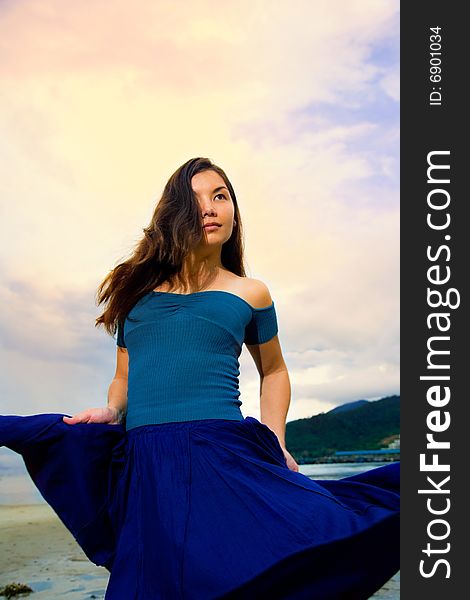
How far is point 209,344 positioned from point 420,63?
1.41 metres

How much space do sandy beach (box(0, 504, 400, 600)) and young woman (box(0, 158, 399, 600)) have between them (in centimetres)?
207

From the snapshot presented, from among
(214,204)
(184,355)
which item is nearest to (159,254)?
(214,204)

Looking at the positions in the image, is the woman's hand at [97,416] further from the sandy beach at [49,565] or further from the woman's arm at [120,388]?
the sandy beach at [49,565]

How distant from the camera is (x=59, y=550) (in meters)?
5.91

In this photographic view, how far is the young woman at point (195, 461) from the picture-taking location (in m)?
1.89

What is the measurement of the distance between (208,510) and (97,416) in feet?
1.67

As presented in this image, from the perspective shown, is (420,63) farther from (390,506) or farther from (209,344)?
(390,506)

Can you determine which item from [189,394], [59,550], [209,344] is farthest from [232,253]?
[59,550]

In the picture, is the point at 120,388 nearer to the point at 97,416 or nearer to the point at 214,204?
the point at 97,416

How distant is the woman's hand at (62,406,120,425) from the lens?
2189 mm

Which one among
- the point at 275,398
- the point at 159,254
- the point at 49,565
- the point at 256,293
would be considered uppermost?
the point at 159,254

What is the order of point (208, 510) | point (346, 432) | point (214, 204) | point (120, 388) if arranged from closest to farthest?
point (208, 510), point (120, 388), point (214, 204), point (346, 432)

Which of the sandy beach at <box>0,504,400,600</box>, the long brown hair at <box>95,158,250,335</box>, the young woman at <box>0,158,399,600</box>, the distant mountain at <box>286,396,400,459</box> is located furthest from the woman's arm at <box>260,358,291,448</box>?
the distant mountain at <box>286,396,400,459</box>

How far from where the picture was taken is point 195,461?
6.70ft
